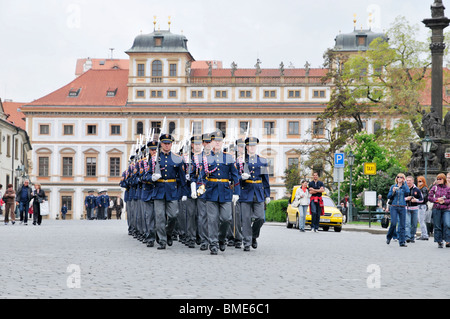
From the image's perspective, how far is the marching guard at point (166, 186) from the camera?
16422 mm

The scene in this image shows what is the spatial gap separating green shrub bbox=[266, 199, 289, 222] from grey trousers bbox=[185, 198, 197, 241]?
27863mm

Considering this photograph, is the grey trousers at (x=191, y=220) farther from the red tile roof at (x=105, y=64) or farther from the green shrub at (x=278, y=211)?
the red tile roof at (x=105, y=64)

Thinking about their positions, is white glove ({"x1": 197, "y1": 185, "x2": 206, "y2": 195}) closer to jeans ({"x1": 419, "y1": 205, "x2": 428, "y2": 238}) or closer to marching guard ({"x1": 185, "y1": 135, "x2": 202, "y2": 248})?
marching guard ({"x1": 185, "y1": 135, "x2": 202, "y2": 248})

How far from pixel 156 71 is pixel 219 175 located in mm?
75437

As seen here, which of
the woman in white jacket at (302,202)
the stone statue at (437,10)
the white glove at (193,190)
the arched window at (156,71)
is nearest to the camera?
the white glove at (193,190)

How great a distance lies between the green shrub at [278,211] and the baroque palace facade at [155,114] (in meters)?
39.1

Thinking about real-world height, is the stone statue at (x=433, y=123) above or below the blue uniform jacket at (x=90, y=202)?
above

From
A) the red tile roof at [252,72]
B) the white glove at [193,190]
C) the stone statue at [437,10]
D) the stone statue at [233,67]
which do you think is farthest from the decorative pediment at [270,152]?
the white glove at [193,190]

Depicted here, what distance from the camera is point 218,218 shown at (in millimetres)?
15734

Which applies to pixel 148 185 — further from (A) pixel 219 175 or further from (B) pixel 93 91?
(B) pixel 93 91

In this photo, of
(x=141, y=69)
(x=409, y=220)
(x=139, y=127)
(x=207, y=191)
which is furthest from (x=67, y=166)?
(x=207, y=191)
